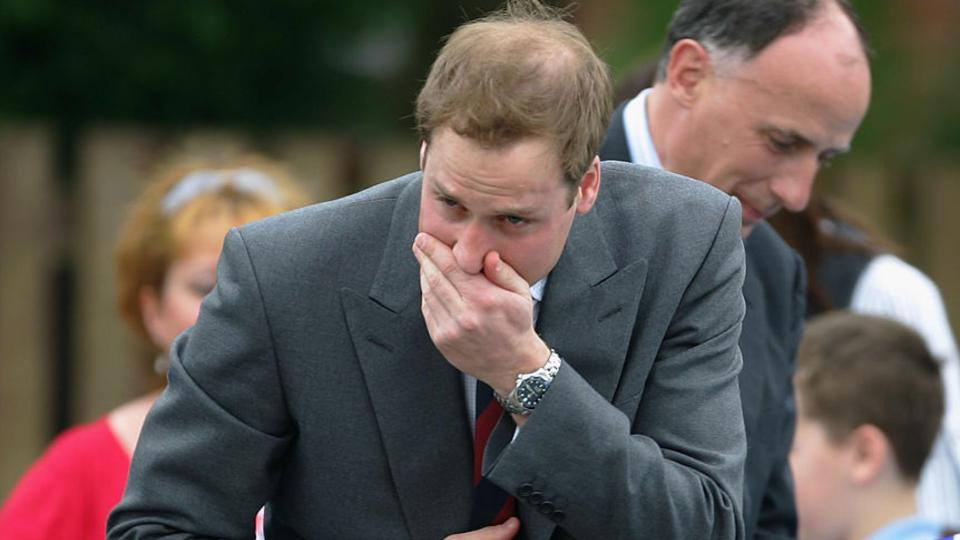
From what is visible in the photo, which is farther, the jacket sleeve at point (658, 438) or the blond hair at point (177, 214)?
the blond hair at point (177, 214)

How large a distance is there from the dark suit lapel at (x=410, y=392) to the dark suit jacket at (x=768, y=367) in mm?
763

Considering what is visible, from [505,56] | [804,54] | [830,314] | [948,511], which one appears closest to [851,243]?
[830,314]

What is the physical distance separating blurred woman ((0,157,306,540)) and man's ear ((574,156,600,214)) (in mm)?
1862

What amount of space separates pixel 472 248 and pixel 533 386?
0.73 ft

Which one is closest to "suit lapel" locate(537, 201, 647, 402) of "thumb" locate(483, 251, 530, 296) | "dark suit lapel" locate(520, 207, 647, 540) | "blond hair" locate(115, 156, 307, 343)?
"dark suit lapel" locate(520, 207, 647, 540)

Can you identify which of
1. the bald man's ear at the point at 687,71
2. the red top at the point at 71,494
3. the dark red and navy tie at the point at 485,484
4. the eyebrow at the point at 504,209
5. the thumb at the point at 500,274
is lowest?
the red top at the point at 71,494

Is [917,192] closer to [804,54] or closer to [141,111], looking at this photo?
[141,111]

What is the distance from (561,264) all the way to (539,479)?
0.34 m

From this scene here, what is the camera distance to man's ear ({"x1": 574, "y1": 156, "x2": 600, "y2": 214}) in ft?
8.17

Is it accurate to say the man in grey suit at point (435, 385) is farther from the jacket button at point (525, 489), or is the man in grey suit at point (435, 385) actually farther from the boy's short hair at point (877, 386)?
the boy's short hair at point (877, 386)

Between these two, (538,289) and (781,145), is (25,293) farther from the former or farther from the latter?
(538,289)

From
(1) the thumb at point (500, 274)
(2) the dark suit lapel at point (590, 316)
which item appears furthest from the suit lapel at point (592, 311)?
(1) the thumb at point (500, 274)

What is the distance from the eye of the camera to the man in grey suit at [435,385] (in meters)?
2.46

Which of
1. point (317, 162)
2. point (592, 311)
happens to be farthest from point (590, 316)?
point (317, 162)
